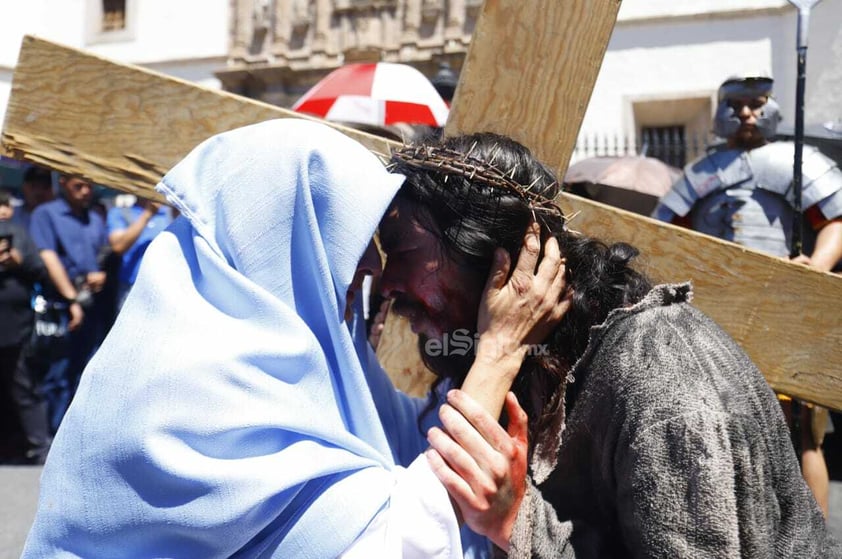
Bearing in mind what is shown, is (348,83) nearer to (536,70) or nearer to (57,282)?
(57,282)

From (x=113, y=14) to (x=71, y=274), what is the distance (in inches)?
540

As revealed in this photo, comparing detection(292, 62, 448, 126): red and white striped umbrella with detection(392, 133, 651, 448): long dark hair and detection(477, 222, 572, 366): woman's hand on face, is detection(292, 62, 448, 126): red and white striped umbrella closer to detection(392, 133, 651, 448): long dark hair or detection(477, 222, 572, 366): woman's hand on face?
detection(392, 133, 651, 448): long dark hair

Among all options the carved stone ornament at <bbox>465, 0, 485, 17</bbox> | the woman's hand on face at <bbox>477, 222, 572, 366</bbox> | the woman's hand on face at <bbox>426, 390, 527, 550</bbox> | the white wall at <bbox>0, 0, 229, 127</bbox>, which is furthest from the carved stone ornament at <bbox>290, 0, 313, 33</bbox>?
the woman's hand on face at <bbox>426, 390, 527, 550</bbox>

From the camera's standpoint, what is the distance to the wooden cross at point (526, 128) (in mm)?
1892

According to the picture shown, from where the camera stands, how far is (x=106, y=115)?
78.8 inches

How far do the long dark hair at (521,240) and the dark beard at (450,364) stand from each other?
5.5 inches

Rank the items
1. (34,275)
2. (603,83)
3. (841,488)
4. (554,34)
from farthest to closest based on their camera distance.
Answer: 1. (603,83)
2. (34,275)
3. (841,488)
4. (554,34)

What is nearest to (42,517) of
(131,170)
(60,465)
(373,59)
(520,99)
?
(60,465)

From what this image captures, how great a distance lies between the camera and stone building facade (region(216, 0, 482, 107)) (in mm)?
15984

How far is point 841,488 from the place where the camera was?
522cm

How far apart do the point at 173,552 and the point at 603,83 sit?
13.3 m

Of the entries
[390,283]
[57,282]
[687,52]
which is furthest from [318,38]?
[390,283]

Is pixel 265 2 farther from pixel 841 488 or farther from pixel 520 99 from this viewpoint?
pixel 520 99

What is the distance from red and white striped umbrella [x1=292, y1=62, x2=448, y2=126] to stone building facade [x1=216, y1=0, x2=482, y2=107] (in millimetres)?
10562
